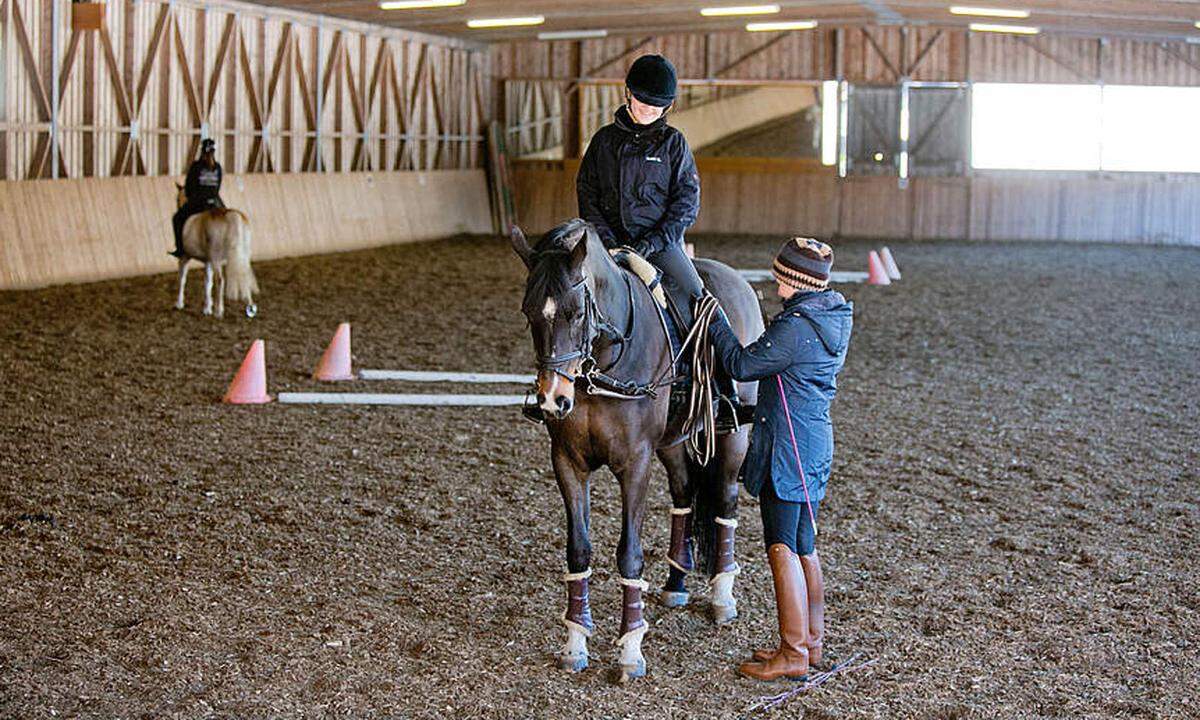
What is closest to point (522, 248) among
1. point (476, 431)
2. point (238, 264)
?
point (476, 431)

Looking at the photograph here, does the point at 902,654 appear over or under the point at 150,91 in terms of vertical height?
under

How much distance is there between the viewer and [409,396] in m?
10.0

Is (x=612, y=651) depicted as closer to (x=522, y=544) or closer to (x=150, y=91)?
(x=522, y=544)

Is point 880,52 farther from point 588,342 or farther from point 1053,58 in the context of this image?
point 588,342

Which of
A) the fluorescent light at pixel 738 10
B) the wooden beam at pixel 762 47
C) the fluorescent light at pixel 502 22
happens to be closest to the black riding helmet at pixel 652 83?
the fluorescent light at pixel 738 10

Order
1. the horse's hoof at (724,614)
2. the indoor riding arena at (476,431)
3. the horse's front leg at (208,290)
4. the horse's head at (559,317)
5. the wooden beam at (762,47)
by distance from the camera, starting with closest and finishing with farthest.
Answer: the horse's head at (559,317), the indoor riding arena at (476,431), the horse's hoof at (724,614), the horse's front leg at (208,290), the wooden beam at (762,47)

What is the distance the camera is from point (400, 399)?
9.91 m

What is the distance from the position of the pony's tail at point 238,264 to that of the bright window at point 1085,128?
1905cm

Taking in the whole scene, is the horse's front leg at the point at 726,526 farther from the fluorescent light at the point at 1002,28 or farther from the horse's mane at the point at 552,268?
the fluorescent light at the point at 1002,28

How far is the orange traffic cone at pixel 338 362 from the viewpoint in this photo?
11000 mm

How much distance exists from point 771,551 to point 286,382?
6.67 m

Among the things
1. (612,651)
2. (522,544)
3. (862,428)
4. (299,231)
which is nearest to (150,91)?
(299,231)

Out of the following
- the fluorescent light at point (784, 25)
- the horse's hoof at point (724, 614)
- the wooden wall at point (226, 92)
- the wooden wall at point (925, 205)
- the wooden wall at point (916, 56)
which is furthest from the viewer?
the wooden wall at point (916, 56)

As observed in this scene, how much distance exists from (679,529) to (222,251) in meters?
10.2
